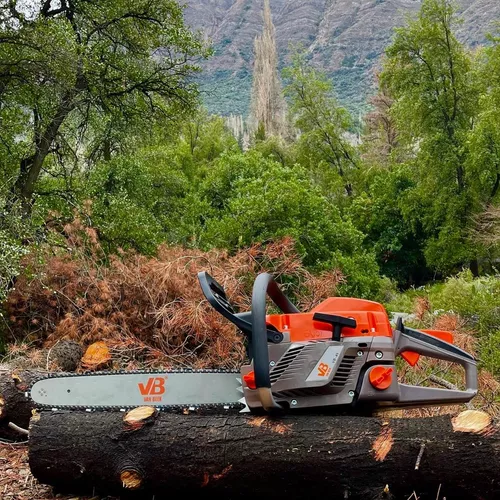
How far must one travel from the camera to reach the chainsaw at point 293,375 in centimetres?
278

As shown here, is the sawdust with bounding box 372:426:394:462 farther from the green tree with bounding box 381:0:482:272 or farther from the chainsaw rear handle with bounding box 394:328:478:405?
the green tree with bounding box 381:0:482:272

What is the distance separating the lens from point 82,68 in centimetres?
904

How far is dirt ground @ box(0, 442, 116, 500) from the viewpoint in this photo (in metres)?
3.13

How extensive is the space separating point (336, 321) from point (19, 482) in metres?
2.07

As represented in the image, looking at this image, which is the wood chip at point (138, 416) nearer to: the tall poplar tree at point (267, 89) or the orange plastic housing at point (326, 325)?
the orange plastic housing at point (326, 325)

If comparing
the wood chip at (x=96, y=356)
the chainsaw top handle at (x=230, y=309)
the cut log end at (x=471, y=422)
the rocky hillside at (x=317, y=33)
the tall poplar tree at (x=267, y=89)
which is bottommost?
the wood chip at (x=96, y=356)

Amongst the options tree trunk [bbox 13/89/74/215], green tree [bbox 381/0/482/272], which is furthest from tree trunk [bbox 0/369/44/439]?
green tree [bbox 381/0/482/272]

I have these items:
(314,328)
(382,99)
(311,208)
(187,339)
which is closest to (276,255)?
(187,339)

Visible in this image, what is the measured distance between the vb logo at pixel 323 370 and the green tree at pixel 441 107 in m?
16.2

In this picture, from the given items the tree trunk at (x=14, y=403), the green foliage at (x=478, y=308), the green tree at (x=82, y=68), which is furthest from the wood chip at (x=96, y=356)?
the green foliage at (x=478, y=308)

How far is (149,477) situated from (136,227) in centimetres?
712

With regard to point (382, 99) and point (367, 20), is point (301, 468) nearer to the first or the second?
point (382, 99)

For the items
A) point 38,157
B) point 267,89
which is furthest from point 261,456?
point 267,89

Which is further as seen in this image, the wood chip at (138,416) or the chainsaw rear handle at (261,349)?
the wood chip at (138,416)
